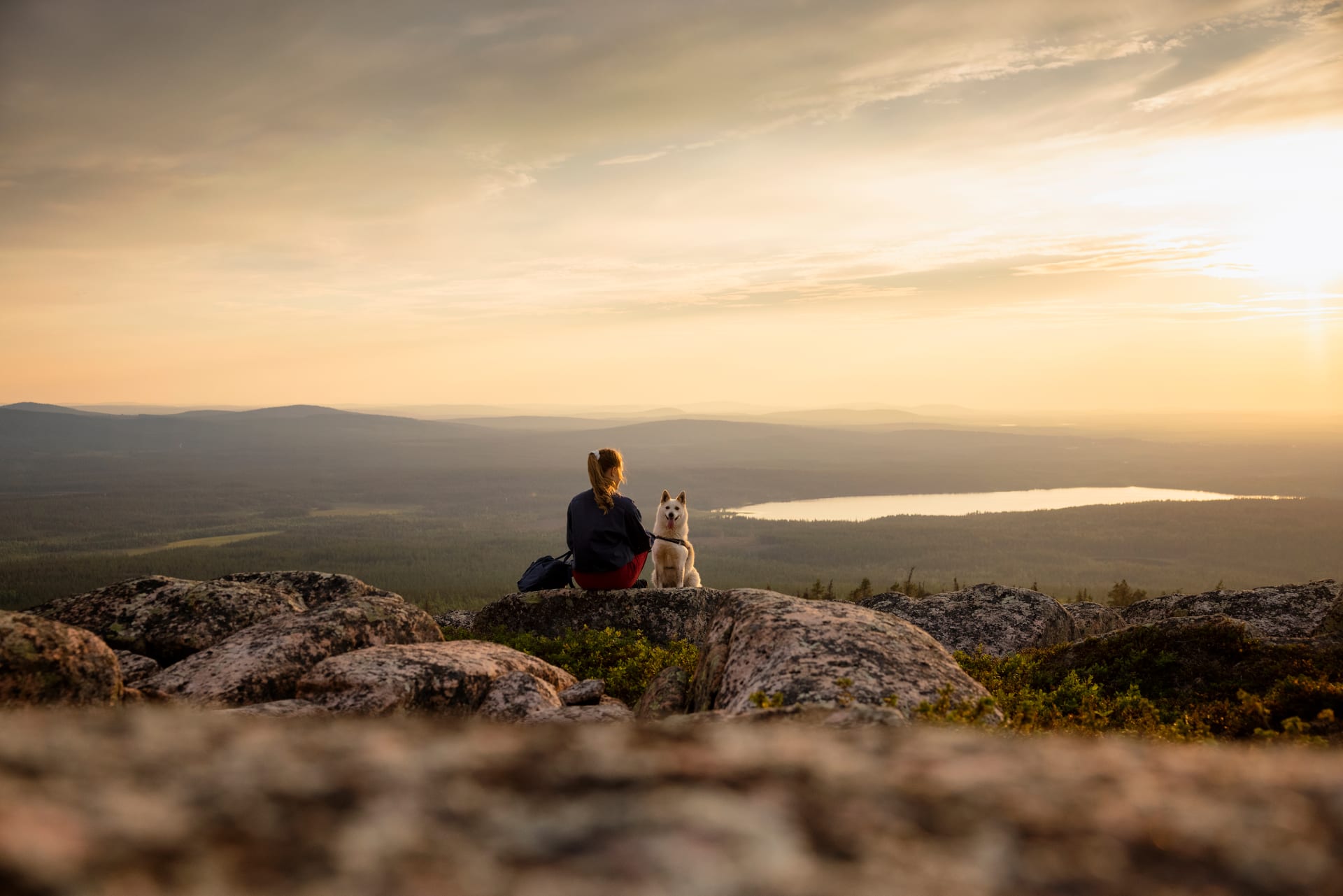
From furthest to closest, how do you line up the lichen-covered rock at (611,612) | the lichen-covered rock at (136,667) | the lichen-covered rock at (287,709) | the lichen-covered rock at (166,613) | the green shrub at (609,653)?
the lichen-covered rock at (611,612), the lichen-covered rock at (166,613), the green shrub at (609,653), the lichen-covered rock at (136,667), the lichen-covered rock at (287,709)

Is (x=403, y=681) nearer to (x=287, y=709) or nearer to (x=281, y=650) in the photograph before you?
(x=287, y=709)

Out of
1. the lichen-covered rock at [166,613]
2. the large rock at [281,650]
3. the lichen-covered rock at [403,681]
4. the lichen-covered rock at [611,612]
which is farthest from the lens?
the lichen-covered rock at [611,612]

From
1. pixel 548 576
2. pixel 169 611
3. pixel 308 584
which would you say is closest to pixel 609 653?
pixel 548 576

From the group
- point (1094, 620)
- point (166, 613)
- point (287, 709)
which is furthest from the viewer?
point (1094, 620)

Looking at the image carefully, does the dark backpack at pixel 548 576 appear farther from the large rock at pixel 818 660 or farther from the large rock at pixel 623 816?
the large rock at pixel 623 816

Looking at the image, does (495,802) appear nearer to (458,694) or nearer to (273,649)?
(458,694)

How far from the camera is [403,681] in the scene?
8.73m

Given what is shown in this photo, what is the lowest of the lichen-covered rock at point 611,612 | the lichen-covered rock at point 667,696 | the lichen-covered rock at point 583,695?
the lichen-covered rock at point 611,612

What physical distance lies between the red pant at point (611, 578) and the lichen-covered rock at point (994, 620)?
602 centimetres

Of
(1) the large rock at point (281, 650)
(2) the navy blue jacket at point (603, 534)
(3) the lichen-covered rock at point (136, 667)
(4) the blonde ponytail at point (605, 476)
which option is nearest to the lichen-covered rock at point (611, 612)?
(2) the navy blue jacket at point (603, 534)

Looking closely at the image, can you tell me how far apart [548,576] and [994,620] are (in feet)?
31.6

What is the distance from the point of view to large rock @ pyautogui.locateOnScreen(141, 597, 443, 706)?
364 inches

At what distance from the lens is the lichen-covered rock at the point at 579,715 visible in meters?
8.01

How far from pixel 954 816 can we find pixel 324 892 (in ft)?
5.87
